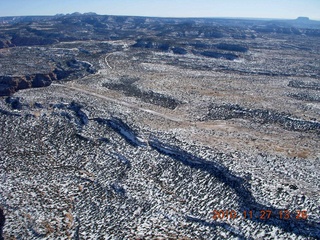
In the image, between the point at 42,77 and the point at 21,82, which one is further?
the point at 42,77

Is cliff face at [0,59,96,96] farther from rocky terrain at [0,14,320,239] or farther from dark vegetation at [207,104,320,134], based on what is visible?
dark vegetation at [207,104,320,134]

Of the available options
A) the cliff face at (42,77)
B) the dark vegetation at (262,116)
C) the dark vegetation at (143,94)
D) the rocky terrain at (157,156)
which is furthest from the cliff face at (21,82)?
the dark vegetation at (262,116)

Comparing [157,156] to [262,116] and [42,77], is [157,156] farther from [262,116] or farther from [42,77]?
[42,77]

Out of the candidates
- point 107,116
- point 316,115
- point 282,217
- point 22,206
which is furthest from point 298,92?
point 22,206

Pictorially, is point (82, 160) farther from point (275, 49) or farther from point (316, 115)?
point (275, 49)

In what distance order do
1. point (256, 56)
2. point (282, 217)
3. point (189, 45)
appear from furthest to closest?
point (189, 45) → point (256, 56) → point (282, 217)
